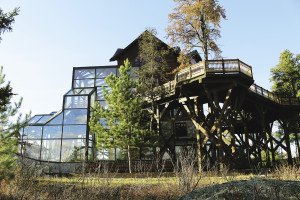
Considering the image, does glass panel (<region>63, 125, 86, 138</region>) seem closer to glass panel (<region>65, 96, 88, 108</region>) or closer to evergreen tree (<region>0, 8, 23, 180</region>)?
glass panel (<region>65, 96, 88, 108</region>)

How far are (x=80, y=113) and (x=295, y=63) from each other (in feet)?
82.4

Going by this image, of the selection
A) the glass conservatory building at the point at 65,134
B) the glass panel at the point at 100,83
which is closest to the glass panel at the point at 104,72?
the glass panel at the point at 100,83

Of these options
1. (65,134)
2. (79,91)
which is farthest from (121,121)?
(79,91)

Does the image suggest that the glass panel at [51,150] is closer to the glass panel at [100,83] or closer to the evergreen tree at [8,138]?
the glass panel at [100,83]

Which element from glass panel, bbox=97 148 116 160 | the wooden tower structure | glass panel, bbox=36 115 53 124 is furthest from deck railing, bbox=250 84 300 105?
glass panel, bbox=36 115 53 124

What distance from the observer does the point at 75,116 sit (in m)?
28.8

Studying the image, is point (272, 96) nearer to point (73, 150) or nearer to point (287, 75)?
point (287, 75)

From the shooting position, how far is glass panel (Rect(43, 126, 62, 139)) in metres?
28.0

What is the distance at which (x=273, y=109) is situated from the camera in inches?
1171

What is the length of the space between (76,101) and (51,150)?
4770mm

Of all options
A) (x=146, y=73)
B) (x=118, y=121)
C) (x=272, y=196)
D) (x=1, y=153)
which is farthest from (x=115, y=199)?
(x=146, y=73)

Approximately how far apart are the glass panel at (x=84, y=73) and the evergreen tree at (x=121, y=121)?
9139mm

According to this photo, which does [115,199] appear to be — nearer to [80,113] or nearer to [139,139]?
[139,139]

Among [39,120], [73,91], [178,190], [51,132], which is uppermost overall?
[73,91]
